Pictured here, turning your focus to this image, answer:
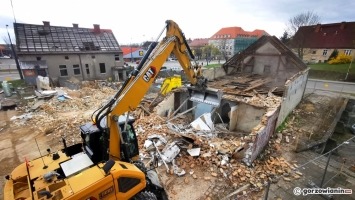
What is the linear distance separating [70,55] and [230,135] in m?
21.7

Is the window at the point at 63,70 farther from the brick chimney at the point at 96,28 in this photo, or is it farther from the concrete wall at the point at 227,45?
the concrete wall at the point at 227,45

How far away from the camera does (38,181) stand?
3906 mm

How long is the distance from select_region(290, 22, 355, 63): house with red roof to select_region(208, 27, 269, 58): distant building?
25.6 metres

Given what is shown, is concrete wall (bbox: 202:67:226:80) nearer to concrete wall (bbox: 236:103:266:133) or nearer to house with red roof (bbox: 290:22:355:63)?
concrete wall (bbox: 236:103:266:133)

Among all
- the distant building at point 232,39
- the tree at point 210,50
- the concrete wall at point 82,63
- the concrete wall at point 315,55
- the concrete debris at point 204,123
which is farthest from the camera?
the distant building at point 232,39

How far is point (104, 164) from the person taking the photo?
163 inches

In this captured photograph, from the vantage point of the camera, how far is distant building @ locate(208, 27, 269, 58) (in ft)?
202

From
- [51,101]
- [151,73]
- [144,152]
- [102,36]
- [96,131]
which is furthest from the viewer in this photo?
[102,36]

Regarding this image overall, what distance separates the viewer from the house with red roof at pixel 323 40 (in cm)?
3097

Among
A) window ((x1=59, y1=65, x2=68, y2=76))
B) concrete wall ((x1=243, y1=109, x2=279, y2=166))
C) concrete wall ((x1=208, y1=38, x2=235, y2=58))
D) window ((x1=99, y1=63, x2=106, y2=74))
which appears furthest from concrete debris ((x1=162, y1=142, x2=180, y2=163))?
concrete wall ((x1=208, y1=38, x2=235, y2=58))

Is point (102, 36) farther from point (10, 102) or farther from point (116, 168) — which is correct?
point (116, 168)

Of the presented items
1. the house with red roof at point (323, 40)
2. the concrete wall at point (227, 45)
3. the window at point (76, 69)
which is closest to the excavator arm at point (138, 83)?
the window at point (76, 69)

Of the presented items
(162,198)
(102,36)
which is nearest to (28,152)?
(162,198)

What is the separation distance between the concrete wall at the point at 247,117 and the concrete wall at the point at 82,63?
20.6 meters
